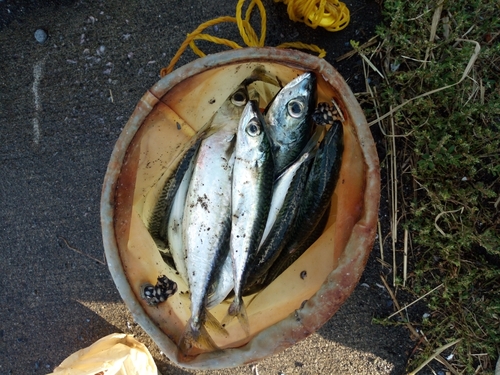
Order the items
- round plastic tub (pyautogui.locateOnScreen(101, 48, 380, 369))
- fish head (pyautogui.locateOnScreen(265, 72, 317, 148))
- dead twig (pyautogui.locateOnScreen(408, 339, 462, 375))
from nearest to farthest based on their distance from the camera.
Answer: round plastic tub (pyautogui.locateOnScreen(101, 48, 380, 369)) → fish head (pyautogui.locateOnScreen(265, 72, 317, 148)) → dead twig (pyautogui.locateOnScreen(408, 339, 462, 375))

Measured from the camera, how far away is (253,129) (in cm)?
188

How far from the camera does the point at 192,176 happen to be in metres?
2.02

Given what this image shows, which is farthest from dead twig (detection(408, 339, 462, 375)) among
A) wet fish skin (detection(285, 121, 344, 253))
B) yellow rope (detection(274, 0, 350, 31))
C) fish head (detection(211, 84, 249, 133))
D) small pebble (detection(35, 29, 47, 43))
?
small pebble (detection(35, 29, 47, 43))

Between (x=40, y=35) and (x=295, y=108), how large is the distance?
1.80 m

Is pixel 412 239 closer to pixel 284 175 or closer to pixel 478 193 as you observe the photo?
pixel 478 193

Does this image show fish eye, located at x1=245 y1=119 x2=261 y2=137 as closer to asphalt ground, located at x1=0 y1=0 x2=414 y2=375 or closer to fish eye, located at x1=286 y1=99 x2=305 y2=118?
fish eye, located at x1=286 y1=99 x2=305 y2=118

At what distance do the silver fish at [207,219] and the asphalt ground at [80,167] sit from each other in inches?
32.2

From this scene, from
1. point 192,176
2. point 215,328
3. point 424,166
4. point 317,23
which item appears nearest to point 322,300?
point 215,328

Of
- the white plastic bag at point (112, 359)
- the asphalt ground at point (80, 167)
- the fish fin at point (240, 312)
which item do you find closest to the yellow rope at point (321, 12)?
the asphalt ground at point (80, 167)

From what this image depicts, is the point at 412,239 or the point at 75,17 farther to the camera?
A: the point at 75,17

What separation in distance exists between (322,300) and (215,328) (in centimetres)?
60

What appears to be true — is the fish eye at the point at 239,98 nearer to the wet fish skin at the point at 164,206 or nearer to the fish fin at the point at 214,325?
the wet fish skin at the point at 164,206

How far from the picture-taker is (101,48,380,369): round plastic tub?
163 centimetres

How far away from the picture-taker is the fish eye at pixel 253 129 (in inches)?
73.7
